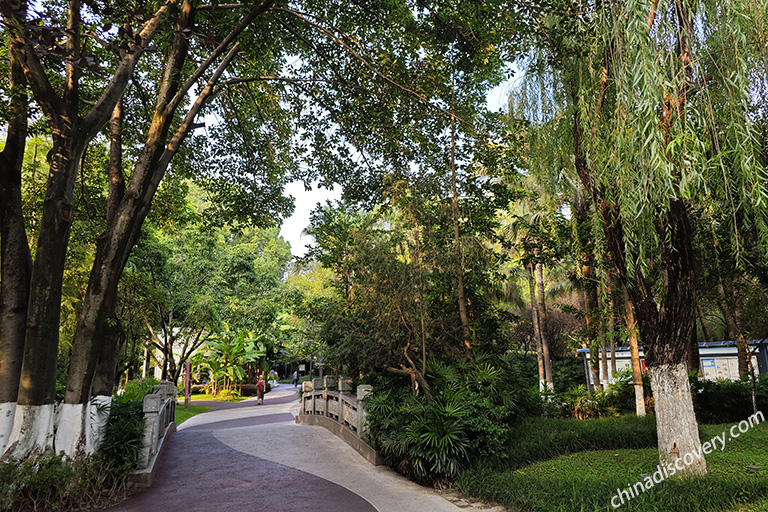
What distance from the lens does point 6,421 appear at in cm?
621

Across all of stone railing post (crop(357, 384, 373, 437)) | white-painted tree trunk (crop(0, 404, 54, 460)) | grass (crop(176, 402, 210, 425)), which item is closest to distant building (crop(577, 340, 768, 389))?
stone railing post (crop(357, 384, 373, 437))

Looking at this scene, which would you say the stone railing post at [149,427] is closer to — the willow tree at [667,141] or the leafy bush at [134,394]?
the leafy bush at [134,394]

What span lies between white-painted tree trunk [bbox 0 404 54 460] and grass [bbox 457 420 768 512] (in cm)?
617

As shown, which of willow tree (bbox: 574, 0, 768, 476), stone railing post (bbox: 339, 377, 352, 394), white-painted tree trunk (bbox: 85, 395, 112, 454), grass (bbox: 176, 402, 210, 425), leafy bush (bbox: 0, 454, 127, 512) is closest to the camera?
willow tree (bbox: 574, 0, 768, 476)

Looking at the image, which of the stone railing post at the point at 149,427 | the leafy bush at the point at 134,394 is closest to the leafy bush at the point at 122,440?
the stone railing post at the point at 149,427

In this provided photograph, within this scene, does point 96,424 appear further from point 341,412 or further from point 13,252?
point 341,412

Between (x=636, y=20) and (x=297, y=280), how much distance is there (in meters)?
29.2

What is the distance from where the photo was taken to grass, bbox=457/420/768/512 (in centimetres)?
521

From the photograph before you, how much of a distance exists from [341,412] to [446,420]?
14.6ft

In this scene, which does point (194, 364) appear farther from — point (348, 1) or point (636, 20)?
point (636, 20)

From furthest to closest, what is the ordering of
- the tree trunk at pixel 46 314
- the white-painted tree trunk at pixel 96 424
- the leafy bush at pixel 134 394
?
the leafy bush at pixel 134 394 < the white-painted tree trunk at pixel 96 424 < the tree trunk at pixel 46 314

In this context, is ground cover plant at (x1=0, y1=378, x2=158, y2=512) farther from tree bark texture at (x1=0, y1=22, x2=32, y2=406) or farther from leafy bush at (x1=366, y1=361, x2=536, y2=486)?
→ leafy bush at (x1=366, y1=361, x2=536, y2=486)

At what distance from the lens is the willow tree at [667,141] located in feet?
16.3

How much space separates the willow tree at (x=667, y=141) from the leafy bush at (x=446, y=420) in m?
2.75
